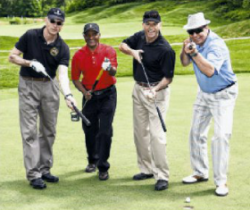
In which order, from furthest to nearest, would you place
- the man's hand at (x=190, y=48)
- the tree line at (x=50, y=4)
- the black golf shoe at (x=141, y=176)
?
1. the tree line at (x=50, y=4)
2. the black golf shoe at (x=141, y=176)
3. the man's hand at (x=190, y=48)

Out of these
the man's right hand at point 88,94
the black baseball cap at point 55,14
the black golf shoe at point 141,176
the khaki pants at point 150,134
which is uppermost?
the black baseball cap at point 55,14

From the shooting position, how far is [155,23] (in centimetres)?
633

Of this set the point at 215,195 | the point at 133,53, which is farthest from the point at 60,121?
the point at 215,195

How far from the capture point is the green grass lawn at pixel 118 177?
5.71 meters

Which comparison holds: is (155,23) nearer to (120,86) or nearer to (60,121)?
(60,121)

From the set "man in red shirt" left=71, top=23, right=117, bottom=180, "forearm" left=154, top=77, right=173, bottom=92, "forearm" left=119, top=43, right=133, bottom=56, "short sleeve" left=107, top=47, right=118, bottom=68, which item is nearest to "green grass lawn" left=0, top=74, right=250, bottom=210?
"man in red shirt" left=71, top=23, right=117, bottom=180

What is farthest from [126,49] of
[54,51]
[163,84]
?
[54,51]

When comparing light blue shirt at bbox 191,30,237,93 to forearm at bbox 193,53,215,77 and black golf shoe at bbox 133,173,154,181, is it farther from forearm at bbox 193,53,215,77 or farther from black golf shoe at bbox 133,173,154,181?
black golf shoe at bbox 133,173,154,181

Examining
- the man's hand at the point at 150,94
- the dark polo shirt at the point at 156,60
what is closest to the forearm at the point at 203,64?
the dark polo shirt at the point at 156,60

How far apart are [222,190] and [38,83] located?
248 centimetres

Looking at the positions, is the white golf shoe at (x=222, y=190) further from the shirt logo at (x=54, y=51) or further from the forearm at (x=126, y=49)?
the shirt logo at (x=54, y=51)

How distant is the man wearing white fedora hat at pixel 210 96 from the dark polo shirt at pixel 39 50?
4.85ft

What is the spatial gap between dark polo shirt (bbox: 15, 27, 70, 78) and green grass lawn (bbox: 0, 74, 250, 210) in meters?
1.38

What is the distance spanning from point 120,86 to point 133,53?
781cm
